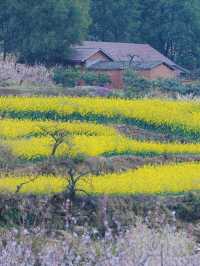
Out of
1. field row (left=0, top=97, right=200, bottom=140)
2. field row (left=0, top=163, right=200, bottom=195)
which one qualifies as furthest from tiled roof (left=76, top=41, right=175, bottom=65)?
field row (left=0, top=163, right=200, bottom=195)

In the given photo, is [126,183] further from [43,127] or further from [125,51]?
[125,51]

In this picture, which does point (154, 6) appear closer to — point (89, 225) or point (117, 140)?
point (117, 140)

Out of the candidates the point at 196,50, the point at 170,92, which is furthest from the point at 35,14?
the point at 196,50

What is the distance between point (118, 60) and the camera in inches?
1436

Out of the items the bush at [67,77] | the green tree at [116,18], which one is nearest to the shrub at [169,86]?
the bush at [67,77]

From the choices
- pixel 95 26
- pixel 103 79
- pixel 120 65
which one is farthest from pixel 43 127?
pixel 95 26

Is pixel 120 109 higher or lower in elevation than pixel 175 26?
lower

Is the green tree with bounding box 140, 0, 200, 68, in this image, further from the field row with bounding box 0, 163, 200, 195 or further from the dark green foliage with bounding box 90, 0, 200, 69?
the field row with bounding box 0, 163, 200, 195

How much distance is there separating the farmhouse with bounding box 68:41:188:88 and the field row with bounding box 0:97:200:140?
13.3 m

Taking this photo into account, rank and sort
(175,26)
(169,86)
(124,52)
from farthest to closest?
1. (175,26)
2. (124,52)
3. (169,86)

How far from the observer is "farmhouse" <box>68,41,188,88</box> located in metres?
33.9

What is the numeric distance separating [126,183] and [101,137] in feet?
12.7

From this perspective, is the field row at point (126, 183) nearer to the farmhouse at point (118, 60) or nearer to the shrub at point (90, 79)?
the shrub at point (90, 79)

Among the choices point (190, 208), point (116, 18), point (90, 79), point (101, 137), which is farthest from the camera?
point (116, 18)
